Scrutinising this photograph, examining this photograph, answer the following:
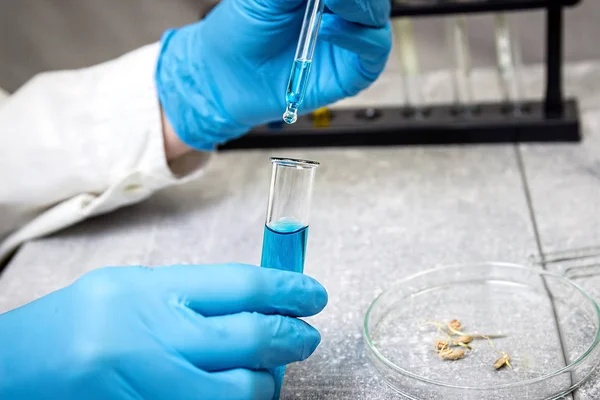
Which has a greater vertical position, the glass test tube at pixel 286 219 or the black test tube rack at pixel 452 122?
the glass test tube at pixel 286 219

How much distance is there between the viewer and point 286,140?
5.69 feet

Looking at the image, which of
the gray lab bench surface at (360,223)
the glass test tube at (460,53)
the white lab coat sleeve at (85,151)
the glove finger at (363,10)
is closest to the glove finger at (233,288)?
the gray lab bench surface at (360,223)

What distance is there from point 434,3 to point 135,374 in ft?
3.59

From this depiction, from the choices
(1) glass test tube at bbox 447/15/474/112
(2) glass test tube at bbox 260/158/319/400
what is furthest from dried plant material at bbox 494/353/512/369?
(1) glass test tube at bbox 447/15/474/112

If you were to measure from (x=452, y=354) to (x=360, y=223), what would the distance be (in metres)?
0.45

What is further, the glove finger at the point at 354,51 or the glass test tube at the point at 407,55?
the glass test tube at the point at 407,55

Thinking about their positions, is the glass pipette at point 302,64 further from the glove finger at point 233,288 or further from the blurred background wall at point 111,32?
the blurred background wall at point 111,32

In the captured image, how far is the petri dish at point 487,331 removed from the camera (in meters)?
0.90

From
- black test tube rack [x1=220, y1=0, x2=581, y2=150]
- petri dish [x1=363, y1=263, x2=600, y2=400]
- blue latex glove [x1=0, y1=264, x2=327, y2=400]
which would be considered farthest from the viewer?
black test tube rack [x1=220, y1=0, x2=581, y2=150]

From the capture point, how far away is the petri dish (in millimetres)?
904

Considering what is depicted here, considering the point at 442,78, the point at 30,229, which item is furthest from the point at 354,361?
the point at 442,78

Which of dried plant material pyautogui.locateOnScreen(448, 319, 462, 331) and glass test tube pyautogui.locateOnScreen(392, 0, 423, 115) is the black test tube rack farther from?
dried plant material pyautogui.locateOnScreen(448, 319, 462, 331)

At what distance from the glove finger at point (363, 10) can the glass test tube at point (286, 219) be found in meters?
0.27

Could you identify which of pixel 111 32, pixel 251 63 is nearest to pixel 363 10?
pixel 251 63
